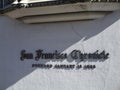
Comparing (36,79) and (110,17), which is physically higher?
(110,17)

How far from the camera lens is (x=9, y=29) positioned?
47.5 ft

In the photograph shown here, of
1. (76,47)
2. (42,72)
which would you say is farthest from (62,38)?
(42,72)

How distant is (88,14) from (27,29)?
284 cm

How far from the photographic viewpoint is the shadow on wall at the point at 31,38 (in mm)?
12094

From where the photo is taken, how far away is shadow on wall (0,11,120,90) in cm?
1209

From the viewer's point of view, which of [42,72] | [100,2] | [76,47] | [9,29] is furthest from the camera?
[9,29]

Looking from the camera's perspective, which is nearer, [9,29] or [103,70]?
[103,70]

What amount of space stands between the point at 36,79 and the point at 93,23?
2949mm

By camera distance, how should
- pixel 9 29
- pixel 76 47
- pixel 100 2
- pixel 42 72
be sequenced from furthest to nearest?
pixel 9 29 < pixel 42 72 < pixel 76 47 < pixel 100 2

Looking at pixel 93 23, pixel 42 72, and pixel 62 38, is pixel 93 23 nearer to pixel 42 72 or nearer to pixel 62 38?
pixel 62 38

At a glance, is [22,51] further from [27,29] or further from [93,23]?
[93,23]

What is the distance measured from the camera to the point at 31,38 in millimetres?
13578

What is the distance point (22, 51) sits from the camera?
45.4 ft

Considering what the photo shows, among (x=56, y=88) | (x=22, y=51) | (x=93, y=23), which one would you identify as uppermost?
(x=93, y=23)
